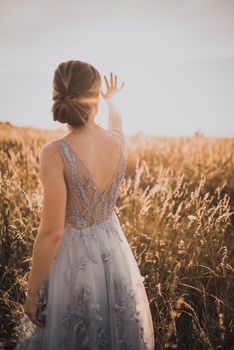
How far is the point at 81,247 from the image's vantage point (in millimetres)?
1791

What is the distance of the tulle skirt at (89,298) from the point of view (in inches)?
69.8

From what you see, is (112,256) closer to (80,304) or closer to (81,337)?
(80,304)

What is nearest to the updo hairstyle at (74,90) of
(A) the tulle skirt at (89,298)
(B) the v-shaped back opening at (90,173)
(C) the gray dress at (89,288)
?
(B) the v-shaped back opening at (90,173)

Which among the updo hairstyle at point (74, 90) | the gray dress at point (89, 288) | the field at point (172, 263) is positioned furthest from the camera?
the field at point (172, 263)

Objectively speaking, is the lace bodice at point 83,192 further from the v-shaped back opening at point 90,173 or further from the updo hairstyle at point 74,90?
the updo hairstyle at point 74,90

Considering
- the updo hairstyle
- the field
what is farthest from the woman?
the field

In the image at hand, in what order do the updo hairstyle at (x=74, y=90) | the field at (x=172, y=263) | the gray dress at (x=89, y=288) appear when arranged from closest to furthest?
1. the updo hairstyle at (x=74, y=90)
2. the gray dress at (x=89, y=288)
3. the field at (x=172, y=263)

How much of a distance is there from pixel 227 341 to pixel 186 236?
0.99 meters

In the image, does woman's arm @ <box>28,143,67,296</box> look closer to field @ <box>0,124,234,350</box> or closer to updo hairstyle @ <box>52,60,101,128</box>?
updo hairstyle @ <box>52,60,101,128</box>

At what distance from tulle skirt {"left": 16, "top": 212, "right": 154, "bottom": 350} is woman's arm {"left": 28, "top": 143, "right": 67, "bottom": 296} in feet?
0.55

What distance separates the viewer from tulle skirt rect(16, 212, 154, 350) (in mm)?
1772

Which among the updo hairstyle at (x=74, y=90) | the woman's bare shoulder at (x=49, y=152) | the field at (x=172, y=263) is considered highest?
the updo hairstyle at (x=74, y=90)

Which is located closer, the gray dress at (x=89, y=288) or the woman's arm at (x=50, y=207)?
the woman's arm at (x=50, y=207)

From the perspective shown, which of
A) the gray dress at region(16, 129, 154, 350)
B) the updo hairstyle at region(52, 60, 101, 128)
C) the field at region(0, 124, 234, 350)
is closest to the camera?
the updo hairstyle at region(52, 60, 101, 128)
